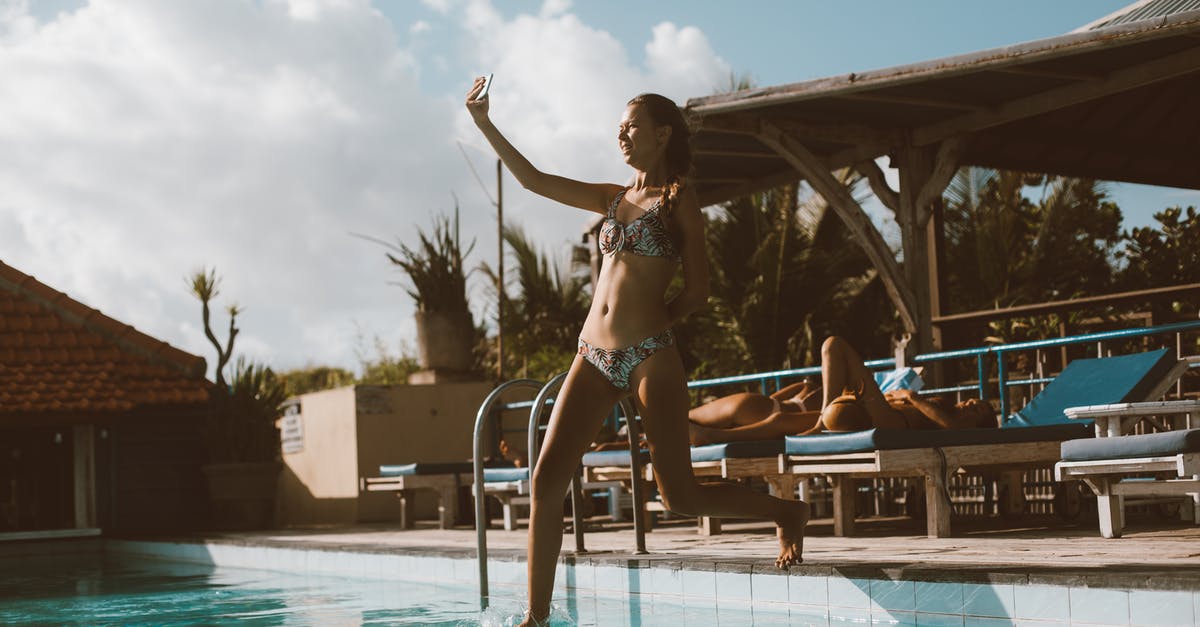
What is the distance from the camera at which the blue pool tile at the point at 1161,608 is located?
3.33 m

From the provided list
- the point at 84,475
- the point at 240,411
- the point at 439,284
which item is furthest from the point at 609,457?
the point at 84,475

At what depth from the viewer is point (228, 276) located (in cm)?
1382

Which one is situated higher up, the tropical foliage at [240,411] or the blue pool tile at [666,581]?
the tropical foliage at [240,411]

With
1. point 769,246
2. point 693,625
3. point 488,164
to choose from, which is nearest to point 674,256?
point 693,625

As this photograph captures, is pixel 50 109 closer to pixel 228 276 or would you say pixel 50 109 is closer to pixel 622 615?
pixel 228 276

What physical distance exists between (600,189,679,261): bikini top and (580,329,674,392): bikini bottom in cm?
25

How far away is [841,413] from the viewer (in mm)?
6062

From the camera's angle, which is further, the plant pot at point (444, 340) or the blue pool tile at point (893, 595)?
the plant pot at point (444, 340)

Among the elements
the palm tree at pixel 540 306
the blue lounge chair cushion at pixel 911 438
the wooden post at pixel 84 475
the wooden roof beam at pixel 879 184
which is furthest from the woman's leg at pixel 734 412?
the palm tree at pixel 540 306

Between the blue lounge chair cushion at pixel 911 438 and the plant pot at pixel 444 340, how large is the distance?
7.30 m

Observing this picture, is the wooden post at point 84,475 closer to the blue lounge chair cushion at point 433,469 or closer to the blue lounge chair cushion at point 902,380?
the blue lounge chair cushion at point 433,469

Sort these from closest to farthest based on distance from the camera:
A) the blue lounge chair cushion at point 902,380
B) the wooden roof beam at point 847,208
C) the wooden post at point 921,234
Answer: the blue lounge chair cushion at point 902,380 < the wooden roof beam at point 847,208 < the wooden post at point 921,234

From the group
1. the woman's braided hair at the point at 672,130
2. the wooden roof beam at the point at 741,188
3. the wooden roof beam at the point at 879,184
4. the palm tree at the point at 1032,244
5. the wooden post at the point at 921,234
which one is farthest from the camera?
the palm tree at the point at 1032,244

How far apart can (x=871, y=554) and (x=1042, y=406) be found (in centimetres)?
231
